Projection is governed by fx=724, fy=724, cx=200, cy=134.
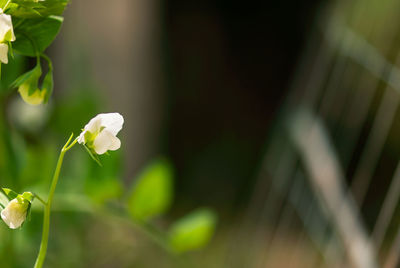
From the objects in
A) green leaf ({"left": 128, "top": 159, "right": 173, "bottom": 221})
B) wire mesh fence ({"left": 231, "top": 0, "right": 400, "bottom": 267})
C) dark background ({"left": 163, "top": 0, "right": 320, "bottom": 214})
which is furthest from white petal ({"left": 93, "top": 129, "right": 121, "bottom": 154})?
dark background ({"left": 163, "top": 0, "right": 320, "bottom": 214})

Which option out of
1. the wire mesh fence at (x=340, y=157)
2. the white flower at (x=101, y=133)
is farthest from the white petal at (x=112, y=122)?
the wire mesh fence at (x=340, y=157)

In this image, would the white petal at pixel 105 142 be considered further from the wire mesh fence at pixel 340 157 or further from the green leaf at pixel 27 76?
the wire mesh fence at pixel 340 157

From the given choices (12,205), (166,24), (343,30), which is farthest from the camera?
(166,24)

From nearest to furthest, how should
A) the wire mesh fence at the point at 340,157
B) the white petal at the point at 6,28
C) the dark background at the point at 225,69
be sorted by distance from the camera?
the white petal at the point at 6,28, the wire mesh fence at the point at 340,157, the dark background at the point at 225,69

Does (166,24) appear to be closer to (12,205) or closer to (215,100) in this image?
(215,100)

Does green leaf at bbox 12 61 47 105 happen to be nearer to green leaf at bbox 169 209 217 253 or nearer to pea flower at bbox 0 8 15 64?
pea flower at bbox 0 8 15 64

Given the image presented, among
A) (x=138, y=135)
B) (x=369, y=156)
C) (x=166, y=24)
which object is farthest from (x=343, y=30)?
(x=166, y=24)

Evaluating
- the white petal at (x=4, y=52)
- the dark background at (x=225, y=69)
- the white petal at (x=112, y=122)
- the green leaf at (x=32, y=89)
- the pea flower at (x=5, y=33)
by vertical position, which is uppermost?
the pea flower at (x=5, y=33)
